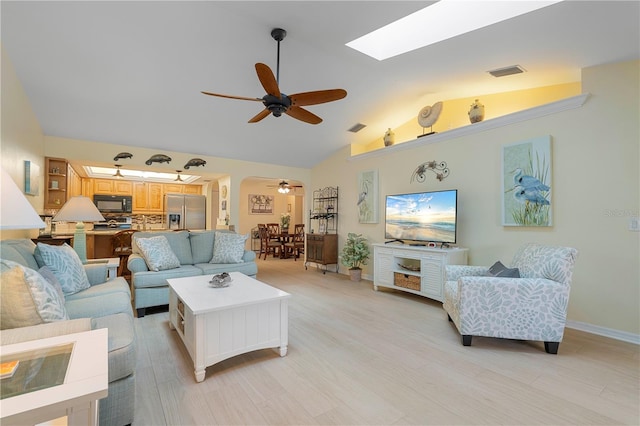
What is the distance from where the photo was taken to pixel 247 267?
444 centimetres

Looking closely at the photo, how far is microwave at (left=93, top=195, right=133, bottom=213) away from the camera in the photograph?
6.70 m

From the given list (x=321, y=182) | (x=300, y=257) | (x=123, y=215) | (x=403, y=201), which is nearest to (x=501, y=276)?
(x=403, y=201)

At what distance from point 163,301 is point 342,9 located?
375 centimetres

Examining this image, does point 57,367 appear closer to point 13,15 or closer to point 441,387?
point 441,387

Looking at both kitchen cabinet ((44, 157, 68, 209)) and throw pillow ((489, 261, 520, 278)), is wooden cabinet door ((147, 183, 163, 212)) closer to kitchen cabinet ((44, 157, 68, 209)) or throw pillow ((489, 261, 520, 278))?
kitchen cabinet ((44, 157, 68, 209))

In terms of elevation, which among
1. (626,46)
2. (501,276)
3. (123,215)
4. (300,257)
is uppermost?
(626,46)

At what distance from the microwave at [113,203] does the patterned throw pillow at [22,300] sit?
6243mm

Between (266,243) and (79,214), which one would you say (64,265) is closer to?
(79,214)

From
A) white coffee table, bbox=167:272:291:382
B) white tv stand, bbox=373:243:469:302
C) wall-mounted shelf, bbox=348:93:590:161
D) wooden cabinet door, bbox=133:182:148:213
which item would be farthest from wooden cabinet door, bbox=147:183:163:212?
white tv stand, bbox=373:243:469:302

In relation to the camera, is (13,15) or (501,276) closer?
(13,15)

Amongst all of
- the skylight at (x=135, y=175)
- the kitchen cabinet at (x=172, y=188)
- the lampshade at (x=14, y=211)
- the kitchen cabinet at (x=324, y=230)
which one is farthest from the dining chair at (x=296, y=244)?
the lampshade at (x=14, y=211)

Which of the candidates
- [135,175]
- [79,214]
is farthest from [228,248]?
[135,175]

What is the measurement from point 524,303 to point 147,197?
799cm

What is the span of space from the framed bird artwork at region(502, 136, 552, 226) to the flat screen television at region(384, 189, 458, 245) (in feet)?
2.06
